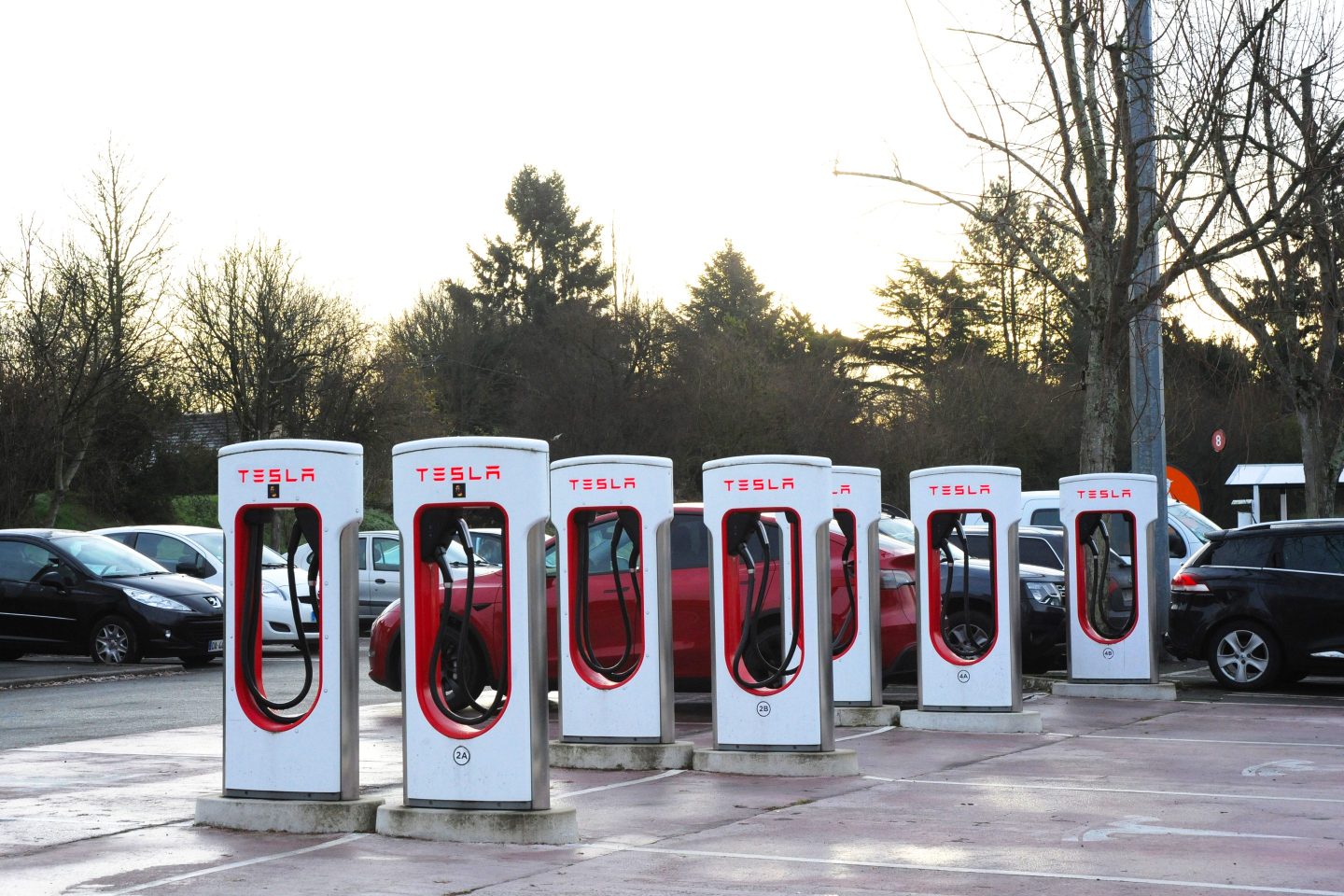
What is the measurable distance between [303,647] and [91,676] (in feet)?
34.9

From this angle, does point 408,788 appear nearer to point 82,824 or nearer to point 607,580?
point 82,824

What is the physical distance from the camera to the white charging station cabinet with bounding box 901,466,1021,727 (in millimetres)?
12250

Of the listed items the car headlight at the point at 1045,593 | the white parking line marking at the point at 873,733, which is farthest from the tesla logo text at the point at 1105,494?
the white parking line marking at the point at 873,733

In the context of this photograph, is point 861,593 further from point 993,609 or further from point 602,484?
point 602,484

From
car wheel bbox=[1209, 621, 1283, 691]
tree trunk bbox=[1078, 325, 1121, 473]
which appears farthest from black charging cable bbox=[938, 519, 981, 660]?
tree trunk bbox=[1078, 325, 1121, 473]

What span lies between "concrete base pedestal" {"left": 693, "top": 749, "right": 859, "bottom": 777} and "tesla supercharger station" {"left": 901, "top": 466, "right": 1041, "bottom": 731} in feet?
8.78

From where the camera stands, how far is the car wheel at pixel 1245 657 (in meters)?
15.3

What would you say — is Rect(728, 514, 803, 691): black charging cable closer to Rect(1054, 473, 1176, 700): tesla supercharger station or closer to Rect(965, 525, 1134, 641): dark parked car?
Rect(1054, 473, 1176, 700): tesla supercharger station

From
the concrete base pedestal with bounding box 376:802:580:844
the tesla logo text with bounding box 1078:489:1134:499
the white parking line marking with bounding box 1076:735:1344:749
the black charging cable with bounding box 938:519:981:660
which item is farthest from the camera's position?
the tesla logo text with bounding box 1078:489:1134:499

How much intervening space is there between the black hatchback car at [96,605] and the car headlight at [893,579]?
27.2ft

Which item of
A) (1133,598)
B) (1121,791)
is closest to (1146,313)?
(1133,598)

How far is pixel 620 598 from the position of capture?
10250 mm

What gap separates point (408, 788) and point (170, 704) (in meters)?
7.49

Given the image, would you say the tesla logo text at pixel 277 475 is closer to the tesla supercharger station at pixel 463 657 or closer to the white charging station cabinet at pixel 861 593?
the tesla supercharger station at pixel 463 657
